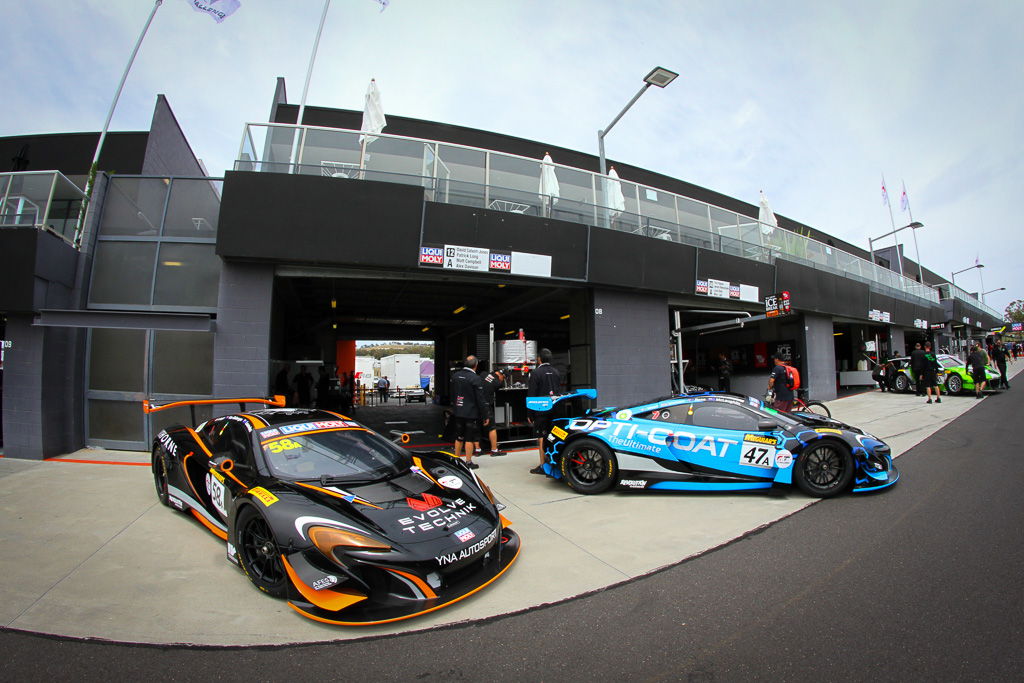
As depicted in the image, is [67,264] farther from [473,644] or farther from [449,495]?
[473,644]

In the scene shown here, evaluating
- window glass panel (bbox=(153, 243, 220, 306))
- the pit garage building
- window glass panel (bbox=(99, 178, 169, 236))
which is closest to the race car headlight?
the pit garage building

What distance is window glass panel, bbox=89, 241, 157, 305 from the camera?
8.15 metres

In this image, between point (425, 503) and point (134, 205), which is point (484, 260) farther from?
point (134, 205)

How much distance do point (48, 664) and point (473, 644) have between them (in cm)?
213

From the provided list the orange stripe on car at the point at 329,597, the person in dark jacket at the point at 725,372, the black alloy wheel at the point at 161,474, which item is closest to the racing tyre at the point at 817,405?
the person in dark jacket at the point at 725,372

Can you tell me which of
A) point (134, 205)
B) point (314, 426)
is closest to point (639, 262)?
point (314, 426)

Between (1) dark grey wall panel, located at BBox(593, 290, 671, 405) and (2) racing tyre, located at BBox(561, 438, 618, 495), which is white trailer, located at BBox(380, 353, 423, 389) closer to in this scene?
(1) dark grey wall panel, located at BBox(593, 290, 671, 405)

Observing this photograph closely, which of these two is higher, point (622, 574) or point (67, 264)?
point (67, 264)

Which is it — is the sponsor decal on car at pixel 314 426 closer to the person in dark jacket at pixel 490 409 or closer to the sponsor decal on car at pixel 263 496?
the sponsor decal on car at pixel 263 496

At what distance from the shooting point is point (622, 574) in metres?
3.24

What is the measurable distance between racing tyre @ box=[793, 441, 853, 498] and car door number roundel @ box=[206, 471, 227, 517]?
5.49 metres

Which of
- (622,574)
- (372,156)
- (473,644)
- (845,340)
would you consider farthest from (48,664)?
(845,340)

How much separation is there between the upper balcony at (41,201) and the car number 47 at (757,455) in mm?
11127

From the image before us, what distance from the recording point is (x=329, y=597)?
8.62 ft
